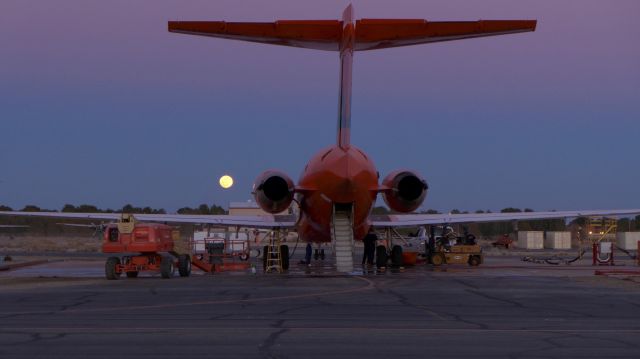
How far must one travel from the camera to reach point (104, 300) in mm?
18938

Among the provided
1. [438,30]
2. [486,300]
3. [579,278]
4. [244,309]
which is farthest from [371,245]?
[244,309]

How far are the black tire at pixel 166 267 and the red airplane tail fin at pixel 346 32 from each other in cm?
715

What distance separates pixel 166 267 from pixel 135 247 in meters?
1.30

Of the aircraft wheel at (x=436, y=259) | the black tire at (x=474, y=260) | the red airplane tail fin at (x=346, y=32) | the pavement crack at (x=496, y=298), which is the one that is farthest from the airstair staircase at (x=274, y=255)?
the pavement crack at (x=496, y=298)

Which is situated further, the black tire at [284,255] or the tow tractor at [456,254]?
the tow tractor at [456,254]

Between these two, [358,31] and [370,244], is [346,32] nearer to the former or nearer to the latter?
[358,31]

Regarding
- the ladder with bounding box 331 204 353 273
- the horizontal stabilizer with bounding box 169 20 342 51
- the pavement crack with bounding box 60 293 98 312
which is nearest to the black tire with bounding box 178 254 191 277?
the ladder with bounding box 331 204 353 273

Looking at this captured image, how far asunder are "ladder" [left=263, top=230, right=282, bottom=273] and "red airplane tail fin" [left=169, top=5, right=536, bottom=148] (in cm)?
705

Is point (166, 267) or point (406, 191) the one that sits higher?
point (406, 191)

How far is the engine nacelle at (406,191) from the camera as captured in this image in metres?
29.3

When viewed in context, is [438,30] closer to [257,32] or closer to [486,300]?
[257,32]

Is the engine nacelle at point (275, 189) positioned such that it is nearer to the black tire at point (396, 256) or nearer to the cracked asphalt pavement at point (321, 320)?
the cracked asphalt pavement at point (321, 320)

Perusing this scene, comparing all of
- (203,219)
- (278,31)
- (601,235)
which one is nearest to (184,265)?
(203,219)

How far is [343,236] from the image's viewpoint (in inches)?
1174
